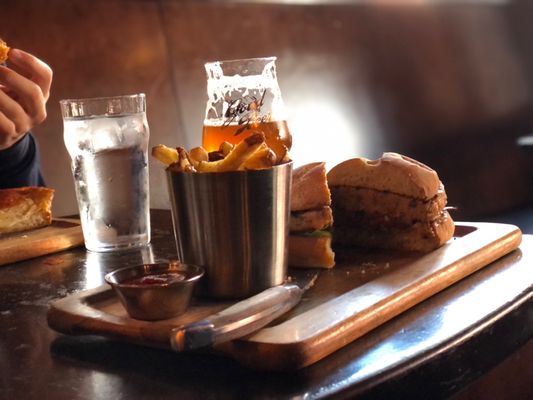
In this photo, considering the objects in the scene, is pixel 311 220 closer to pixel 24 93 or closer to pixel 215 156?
pixel 215 156

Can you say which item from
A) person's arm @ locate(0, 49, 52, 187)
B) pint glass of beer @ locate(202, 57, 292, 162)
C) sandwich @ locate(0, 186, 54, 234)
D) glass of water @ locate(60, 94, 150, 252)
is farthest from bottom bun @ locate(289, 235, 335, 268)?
person's arm @ locate(0, 49, 52, 187)

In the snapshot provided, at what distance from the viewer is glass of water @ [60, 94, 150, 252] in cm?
150

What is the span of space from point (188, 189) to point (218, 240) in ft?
0.28

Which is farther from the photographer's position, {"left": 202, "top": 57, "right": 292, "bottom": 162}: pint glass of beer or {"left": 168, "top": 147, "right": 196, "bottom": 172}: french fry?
{"left": 202, "top": 57, "right": 292, "bottom": 162}: pint glass of beer

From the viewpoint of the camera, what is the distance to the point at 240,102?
1.37m

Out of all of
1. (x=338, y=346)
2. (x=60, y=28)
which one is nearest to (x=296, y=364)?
(x=338, y=346)

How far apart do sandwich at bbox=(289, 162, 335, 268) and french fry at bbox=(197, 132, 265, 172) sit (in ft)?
0.74

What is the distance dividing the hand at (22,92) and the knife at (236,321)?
1191 mm

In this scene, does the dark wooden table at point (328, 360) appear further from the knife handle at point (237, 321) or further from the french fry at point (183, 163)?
the french fry at point (183, 163)

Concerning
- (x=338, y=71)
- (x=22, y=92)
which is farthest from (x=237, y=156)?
(x=338, y=71)

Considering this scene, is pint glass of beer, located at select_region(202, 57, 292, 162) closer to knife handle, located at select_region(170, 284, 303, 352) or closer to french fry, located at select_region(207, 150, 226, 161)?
french fry, located at select_region(207, 150, 226, 161)

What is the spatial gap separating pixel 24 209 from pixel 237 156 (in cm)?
84

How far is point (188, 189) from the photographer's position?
3.42 feet

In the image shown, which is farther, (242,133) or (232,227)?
(242,133)
